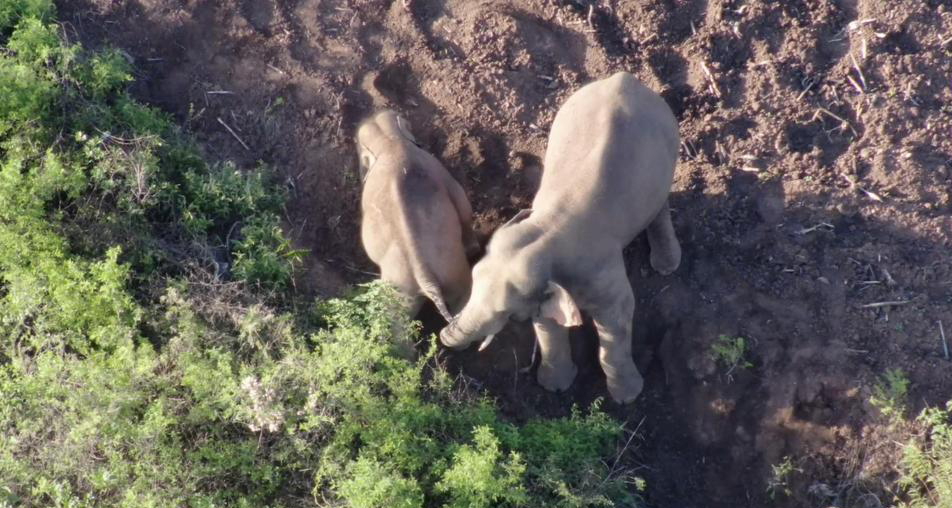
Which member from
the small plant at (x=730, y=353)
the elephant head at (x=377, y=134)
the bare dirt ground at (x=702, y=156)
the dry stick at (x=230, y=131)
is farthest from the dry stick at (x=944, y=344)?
the dry stick at (x=230, y=131)

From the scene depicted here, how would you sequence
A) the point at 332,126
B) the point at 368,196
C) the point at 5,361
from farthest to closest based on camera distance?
the point at 332,126
the point at 368,196
the point at 5,361

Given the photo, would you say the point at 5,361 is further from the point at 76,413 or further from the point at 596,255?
the point at 596,255

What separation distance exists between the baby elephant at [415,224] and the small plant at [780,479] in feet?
8.52

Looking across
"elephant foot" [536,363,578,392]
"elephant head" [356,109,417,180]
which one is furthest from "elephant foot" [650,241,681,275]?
"elephant head" [356,109,417,180]

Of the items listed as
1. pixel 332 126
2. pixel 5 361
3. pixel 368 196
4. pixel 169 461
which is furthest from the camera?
pixel 332 126

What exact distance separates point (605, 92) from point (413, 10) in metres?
2.11

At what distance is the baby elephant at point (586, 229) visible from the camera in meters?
6.30

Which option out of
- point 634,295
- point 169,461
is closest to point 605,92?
point 634,295

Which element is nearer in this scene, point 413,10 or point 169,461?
point 169,461

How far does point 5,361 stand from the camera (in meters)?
6.46

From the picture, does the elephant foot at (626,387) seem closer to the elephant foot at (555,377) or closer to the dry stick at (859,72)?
the elephant foot at (555,377)

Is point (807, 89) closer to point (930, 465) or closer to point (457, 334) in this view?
point (930, 465)

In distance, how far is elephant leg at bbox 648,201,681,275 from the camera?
23.1 ft

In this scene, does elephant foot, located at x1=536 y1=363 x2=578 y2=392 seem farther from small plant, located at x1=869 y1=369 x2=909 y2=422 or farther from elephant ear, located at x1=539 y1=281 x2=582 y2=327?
small plant, located at x1=869 y1=369 x2=909 y2=422
